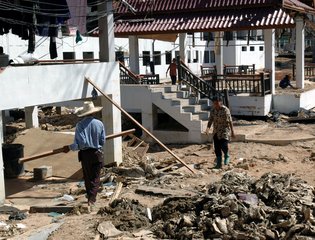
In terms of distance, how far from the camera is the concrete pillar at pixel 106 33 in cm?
1264

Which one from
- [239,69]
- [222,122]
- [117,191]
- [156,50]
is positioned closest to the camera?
[117,191]

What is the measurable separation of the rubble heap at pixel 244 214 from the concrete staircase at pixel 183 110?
7.68m

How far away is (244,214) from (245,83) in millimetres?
12325

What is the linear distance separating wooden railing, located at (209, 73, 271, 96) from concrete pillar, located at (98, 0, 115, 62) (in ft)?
21.6

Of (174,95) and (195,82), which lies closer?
(174,95)

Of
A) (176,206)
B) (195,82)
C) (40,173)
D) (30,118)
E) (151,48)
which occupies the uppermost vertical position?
(151,48)

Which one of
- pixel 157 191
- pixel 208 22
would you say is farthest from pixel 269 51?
pixel 157 191

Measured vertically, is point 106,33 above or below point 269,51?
above

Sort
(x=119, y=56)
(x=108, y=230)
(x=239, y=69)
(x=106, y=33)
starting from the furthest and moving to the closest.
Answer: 1. (x=119, y=56)
2. (x=239, y=69)
3. (x=106, y=33)
4. (x=108, y=230)

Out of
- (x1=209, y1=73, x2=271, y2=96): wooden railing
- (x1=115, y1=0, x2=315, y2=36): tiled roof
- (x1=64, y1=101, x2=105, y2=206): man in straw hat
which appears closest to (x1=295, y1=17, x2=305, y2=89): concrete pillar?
(x1=115, y1=0, x2=315, y2=36): tiled roof

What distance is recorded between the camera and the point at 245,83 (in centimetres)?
1883

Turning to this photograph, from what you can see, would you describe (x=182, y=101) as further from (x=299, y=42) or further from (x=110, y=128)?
(x=299, y=42)

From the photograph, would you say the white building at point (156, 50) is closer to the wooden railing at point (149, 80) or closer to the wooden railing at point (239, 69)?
the wooden railing at point (239, 69)

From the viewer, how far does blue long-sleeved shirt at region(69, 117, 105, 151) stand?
855cm
